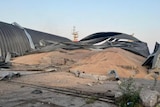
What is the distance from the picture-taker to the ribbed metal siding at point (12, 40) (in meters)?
18.5

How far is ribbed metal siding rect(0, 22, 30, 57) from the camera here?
1855 cm

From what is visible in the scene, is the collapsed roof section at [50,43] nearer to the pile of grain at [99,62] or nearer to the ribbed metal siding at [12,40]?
the ribbed metal siding at [12,40]

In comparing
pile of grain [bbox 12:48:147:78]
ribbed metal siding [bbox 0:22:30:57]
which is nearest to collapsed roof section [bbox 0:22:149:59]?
ribbed metal siding [bbox 0:22:30:57]

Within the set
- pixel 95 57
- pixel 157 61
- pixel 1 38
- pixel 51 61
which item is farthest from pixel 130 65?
pixel 1 38

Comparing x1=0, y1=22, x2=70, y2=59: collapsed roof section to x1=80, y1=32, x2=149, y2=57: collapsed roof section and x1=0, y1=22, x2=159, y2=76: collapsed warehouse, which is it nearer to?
x1=0, y1=22, x2=159, y2=76: collapsed warehouse

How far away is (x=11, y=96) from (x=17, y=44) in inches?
634

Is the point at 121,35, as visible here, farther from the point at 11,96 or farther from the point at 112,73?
the point at 11,96

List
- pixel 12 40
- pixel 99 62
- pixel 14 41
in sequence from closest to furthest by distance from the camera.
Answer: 1. pixel 99 62
2. pixel 12 40
3. pixel 14 41

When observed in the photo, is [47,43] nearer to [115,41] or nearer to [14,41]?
[14,41]

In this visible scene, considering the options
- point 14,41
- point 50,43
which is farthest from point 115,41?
point 14,41

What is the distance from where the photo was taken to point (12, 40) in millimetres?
19812

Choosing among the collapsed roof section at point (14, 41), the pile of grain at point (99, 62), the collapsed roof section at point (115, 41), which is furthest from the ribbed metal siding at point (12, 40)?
the collapsed roof section at point (115, 41)

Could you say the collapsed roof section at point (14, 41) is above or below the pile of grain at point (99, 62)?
above

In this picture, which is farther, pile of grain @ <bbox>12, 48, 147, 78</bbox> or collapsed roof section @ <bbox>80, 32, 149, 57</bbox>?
collapsed roof section @ <bbox>80, 32, 149, 57</bbox>
